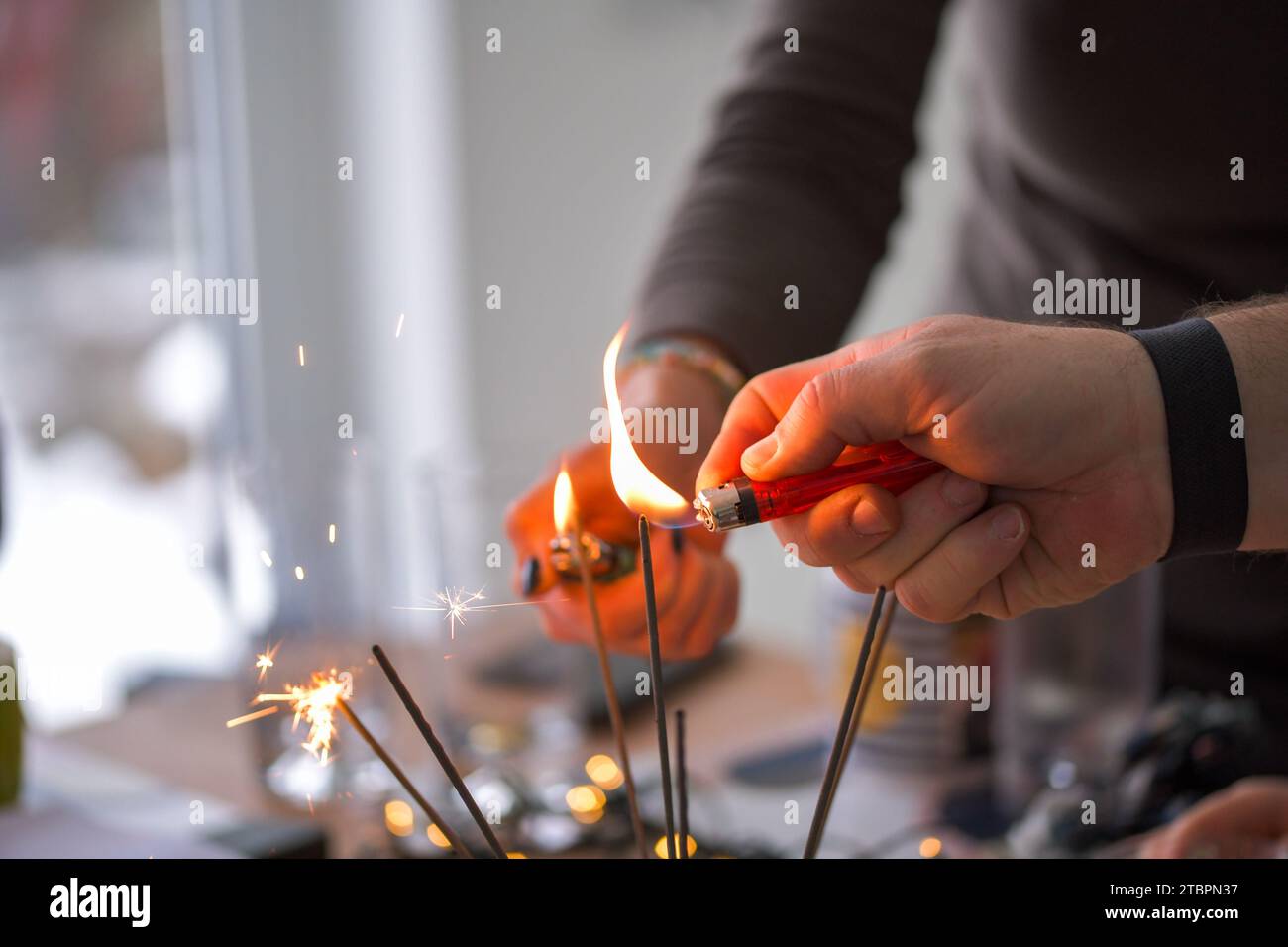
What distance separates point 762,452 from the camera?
410 mm

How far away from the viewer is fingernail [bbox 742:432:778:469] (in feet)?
1.34

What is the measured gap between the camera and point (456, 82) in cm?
197

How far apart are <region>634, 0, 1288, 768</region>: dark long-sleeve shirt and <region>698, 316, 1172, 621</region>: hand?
0.24 metres

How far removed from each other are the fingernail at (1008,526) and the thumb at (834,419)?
0.06m

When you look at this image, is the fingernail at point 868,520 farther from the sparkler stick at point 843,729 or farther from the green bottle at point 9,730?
the green bottle at point 9,730

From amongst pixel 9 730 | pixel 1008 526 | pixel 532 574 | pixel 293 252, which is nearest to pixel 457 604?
pixel 532 574

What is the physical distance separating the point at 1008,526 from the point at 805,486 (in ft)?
0.30

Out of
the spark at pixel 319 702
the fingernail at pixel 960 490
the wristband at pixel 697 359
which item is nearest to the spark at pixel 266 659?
the spark at pixel 319 702

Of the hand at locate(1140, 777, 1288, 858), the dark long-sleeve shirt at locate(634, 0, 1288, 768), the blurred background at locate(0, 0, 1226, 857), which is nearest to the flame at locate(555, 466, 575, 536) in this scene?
the dark long-sleeve shirt at locate(634, 0, 1288, 768)

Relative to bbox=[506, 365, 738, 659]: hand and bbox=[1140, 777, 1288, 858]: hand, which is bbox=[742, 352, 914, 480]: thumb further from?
bbox=[1140, 777, 1288, 858]: hand
